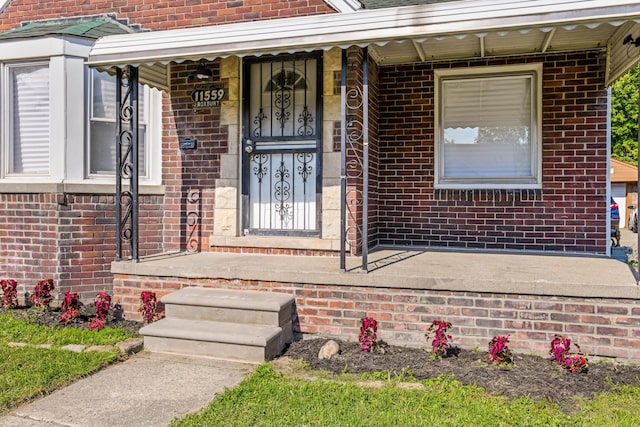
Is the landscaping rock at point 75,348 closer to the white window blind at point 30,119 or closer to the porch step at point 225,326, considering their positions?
the porch step at point 225,326

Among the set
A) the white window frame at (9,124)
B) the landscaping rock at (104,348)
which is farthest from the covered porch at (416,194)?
the white window frame at (9,124)

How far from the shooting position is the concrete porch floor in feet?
13.2

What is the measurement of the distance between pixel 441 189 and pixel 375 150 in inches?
39.0

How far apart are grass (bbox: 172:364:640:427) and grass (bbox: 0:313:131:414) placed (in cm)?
123

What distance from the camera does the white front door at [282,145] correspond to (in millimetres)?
5984

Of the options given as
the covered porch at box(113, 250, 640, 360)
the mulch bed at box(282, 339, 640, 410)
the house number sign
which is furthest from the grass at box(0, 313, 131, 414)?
the house number sign

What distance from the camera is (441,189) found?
20.7 feet

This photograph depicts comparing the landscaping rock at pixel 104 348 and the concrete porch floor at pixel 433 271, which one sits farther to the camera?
the landscaping rock at pixel 104 348

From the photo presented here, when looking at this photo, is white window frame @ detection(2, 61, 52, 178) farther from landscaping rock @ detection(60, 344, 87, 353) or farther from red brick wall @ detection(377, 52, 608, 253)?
red brick wall @ detection(377, 52, 608, 253)

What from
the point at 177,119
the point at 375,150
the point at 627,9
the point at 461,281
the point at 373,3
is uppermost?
the point at 373,3

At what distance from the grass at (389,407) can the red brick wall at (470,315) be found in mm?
566

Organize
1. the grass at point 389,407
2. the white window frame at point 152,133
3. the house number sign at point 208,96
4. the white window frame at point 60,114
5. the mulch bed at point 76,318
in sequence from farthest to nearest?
the white window frame at point 152,133
the house number sign at point 208,96
the white window frame at point 60,114
the mulch bed at point 76,318
the grass at point 389,407

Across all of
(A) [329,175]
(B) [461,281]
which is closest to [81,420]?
(B) [461,281]

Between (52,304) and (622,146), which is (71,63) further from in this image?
(622,146)
